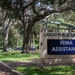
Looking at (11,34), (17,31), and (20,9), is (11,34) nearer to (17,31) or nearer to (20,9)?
(17,31)

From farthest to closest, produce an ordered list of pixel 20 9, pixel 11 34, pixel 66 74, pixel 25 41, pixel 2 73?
pixel 11 34 → pixel 25 41 → pixel 20 9 → pixel 2 73 → pixel 66 74

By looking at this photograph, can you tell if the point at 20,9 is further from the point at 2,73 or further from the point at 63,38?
the point at 2,73

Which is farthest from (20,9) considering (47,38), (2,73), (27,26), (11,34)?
(11,34)

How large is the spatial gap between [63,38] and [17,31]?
155 ft

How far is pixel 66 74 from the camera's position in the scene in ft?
37.3

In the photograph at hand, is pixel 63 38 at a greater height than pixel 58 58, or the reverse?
pixel 63 38

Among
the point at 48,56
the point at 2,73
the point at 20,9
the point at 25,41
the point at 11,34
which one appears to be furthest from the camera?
the point at 11,34

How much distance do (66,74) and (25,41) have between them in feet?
52.4

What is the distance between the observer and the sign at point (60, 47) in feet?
53.5

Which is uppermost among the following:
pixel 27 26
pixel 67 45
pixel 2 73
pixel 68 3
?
pixel 68 3

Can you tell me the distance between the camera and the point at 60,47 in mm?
16438

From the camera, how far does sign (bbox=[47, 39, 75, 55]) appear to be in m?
16.3

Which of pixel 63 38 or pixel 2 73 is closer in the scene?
pixel 2 73

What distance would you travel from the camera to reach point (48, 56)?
16.2 metres
